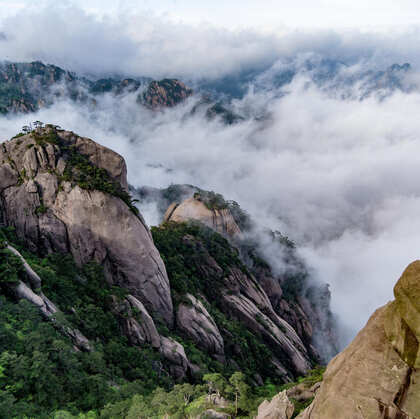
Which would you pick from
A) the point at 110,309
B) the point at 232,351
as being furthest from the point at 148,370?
the point at 232,351

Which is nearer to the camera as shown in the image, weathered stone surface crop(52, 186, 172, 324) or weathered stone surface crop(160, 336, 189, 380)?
weathered stone surface crop(160, 336, 189, 380)

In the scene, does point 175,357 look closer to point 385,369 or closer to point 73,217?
point 73,217

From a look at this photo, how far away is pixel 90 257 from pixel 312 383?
2795 centimetres

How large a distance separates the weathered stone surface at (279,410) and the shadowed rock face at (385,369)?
16.9ft

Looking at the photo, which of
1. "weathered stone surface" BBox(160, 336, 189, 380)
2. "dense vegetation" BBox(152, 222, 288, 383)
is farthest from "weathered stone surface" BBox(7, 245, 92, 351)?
"dense vegetation" BBox(152, 222, 288, 383)

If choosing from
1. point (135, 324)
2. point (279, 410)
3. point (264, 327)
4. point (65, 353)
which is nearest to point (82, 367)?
point (65, 353)

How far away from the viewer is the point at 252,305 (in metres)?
55.9

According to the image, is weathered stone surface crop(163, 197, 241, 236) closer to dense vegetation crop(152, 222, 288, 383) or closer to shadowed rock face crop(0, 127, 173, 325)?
dense vegetation crop(152, 222, 288, 383)

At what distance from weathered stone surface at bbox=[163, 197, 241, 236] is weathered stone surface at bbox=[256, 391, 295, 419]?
183 feet

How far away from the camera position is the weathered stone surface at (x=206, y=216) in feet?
244

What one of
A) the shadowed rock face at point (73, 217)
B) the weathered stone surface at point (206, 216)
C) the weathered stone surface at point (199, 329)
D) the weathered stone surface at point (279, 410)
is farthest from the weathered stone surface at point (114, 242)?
the weathered stone surface at point (206, 216)

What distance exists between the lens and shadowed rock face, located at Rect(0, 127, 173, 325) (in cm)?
3625

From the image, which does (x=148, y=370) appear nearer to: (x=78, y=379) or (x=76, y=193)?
(x=78, y=379)

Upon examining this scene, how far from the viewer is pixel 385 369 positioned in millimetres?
10695
